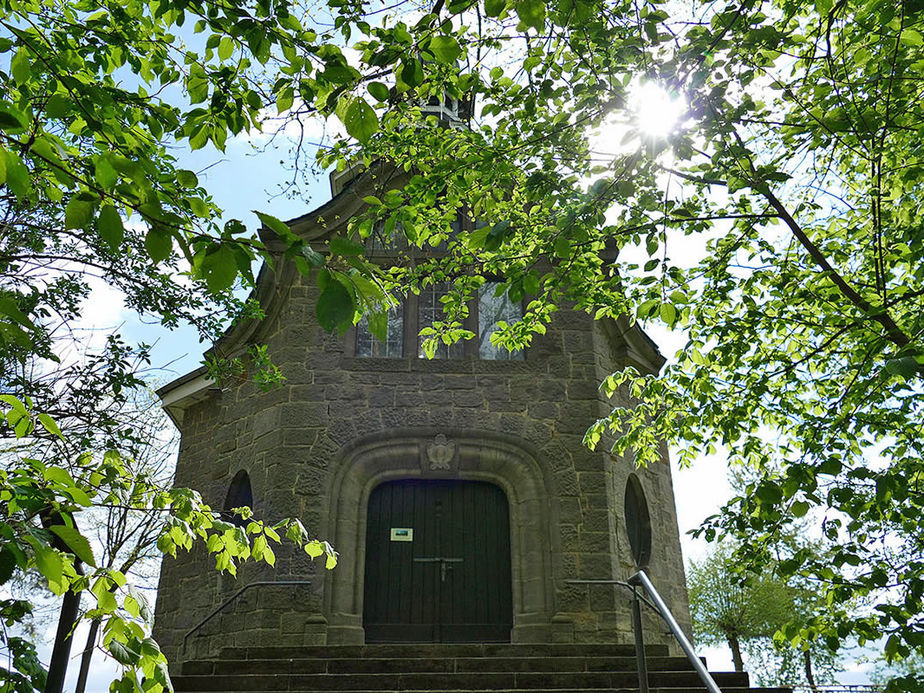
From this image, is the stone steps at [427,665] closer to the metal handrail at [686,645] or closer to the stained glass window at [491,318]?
the metal handrail at [686,645]

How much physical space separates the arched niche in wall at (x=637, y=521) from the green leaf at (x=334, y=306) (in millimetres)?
8099

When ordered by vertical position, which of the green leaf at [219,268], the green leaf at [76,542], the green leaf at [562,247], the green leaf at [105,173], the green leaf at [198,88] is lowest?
the green leaf at [76,542]

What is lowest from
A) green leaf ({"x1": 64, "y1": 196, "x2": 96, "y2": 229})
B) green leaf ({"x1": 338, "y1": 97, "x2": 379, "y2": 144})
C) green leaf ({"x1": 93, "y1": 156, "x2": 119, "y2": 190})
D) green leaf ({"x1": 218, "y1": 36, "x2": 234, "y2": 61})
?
green leaf ({"x1": 64, "y1": 196, "x2": 96, "y2": 229})

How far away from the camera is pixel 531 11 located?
8.09 feet

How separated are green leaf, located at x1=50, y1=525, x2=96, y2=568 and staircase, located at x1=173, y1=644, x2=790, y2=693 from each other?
15.4 feet

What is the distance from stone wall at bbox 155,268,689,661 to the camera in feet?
25.6

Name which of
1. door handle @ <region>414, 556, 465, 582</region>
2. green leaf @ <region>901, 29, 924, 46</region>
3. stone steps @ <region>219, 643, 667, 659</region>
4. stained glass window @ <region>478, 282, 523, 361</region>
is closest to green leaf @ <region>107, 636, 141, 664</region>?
green leaf @ <region>901, 29, 924, 46</region>

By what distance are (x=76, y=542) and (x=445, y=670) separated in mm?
5321

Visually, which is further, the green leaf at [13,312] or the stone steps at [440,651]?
the stone steps at [440,651]

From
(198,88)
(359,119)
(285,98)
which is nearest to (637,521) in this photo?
(285,98)

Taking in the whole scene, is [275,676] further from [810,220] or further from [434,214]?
[810,220]

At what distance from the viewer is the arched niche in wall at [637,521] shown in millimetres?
9062

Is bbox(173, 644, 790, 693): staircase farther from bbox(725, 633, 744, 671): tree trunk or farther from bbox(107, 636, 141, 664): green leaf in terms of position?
bbox(725, 633, 744, 671): tree trunk

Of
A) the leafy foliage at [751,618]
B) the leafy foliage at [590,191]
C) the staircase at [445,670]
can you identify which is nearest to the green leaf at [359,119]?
the leafy foliage at [590,191]
